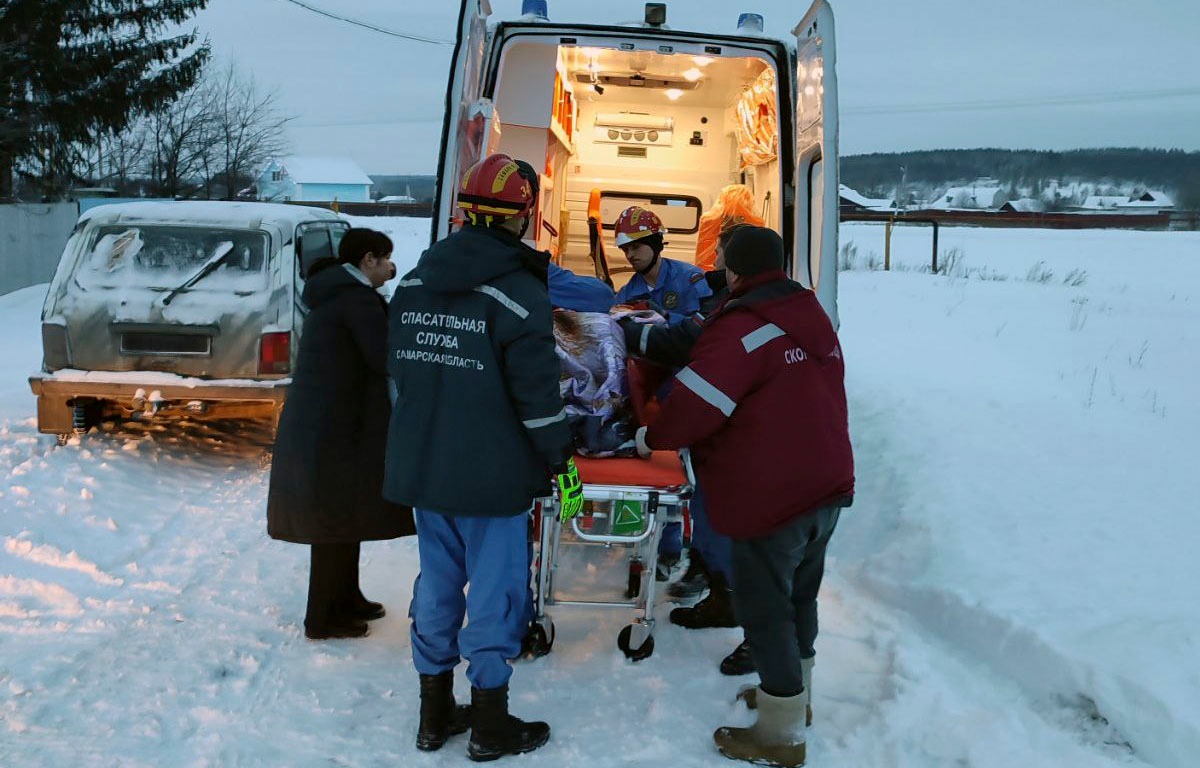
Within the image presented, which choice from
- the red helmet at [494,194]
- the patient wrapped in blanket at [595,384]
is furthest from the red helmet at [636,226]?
the red helmet at [494,194]

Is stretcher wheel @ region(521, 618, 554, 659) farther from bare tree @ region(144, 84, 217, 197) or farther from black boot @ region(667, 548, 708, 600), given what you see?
bare tree @ region(144, 84, 217, 197)

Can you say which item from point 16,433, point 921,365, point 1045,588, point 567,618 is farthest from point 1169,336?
point 16,433

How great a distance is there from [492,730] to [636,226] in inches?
109

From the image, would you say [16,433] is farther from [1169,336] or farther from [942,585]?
Answer: [1169,336]

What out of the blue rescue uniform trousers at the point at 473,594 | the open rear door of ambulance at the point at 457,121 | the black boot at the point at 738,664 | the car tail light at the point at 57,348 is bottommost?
the black boot at the point at 738,664

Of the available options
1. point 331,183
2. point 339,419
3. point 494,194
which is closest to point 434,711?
point 339,419

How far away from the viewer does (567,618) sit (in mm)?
4793

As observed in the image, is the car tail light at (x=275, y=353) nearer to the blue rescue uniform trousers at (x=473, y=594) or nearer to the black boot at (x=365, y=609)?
the black boot at (x=365, y=609)

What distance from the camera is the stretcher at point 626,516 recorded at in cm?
386

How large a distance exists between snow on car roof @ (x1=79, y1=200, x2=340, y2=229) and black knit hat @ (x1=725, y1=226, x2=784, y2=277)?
4837 millimetres

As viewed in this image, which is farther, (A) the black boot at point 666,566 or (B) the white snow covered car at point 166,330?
(B) the white snow covered car at point 166,330

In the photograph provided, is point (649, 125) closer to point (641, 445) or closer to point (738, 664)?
point (641, 445)

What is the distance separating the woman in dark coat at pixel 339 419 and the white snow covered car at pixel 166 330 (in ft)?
9.15

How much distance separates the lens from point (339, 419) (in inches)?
Result: 164
